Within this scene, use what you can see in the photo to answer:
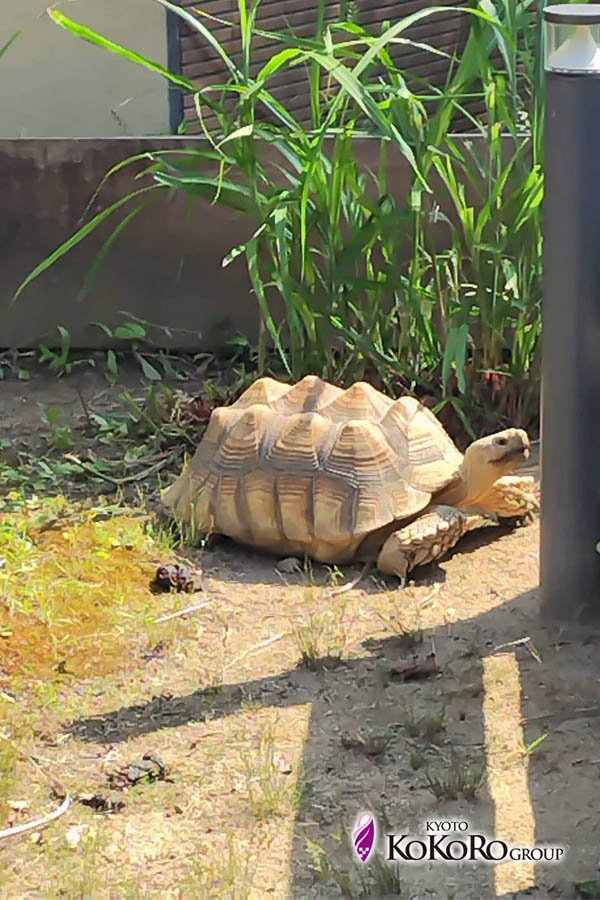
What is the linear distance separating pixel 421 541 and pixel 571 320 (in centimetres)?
80

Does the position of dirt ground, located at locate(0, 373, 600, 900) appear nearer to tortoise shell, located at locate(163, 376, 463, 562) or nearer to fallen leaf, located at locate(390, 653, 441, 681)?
fallen leaf, located at locate(390, 653, 441, 681)

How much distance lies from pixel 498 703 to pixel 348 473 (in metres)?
0.98

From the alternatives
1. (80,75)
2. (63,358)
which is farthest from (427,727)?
(80,75)

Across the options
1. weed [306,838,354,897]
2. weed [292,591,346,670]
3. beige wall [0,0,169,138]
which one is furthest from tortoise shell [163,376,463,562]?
beige wall [0,0,169,138]

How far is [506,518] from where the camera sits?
14.3 ft

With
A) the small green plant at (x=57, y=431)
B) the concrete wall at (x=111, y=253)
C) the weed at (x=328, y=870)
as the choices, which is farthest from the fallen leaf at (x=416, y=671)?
the concrete wall at (x=111, y=253)

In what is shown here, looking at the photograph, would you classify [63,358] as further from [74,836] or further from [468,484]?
[74,836]

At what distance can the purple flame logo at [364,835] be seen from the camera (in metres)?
2.76

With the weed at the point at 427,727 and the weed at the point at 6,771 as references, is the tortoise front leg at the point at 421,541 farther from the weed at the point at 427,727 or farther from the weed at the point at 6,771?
the weed at the point at 6,771

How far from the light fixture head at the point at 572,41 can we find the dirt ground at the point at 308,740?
1375 millimetres

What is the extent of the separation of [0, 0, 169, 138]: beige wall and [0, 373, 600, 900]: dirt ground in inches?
172

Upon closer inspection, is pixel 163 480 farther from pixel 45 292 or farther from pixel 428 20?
pixel 428 20

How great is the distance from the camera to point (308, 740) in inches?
127

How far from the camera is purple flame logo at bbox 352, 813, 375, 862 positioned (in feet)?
9.05
